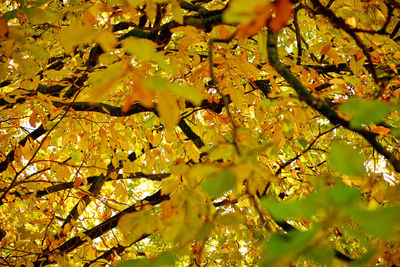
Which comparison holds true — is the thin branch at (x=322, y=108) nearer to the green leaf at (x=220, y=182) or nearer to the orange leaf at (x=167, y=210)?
the green leaf at (x=220, y=182)

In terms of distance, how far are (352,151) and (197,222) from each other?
0.56 metres

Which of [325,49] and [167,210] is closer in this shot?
[167,210]

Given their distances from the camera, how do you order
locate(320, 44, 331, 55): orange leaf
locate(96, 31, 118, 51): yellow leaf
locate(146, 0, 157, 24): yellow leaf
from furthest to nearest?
1. locate(320, 44, 331, 55): orange leaf
2. locate(146, 0, 157, 24): yellow leaf
3. locate(96, 31, 118, 51): yellow leaf

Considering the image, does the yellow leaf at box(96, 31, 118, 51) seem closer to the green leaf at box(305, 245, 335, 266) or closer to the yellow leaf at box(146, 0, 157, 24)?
the yellow leaf at box(146, 0, 157, 24)

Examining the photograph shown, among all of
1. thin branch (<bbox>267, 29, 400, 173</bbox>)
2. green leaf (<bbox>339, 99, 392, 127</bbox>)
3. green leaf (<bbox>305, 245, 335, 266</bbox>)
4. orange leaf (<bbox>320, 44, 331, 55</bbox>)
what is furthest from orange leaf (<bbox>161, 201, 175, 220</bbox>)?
orange leaf (<bbox>320, 44, 331, 55</bbox>)

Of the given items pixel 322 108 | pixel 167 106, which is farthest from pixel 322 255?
pixel 322 108

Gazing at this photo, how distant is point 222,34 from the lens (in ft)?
6.26

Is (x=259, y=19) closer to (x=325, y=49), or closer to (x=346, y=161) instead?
(x=346, y=161)

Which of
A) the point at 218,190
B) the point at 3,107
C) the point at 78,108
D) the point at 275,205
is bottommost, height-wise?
the point at 275,205

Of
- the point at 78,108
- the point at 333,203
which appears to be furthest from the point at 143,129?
the point at 333,203

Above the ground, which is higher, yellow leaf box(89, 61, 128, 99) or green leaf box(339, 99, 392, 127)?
yellow leaf box(89, 61, 128, 99)

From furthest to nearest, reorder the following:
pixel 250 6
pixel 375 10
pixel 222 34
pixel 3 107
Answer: pixel 3 107
pixel 375 10
pixel 222 34
pixel 250 6

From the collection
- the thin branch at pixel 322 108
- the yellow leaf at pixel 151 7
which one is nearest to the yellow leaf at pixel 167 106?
the thin branch at pixel 322 108

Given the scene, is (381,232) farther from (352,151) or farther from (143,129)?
(143,129)
